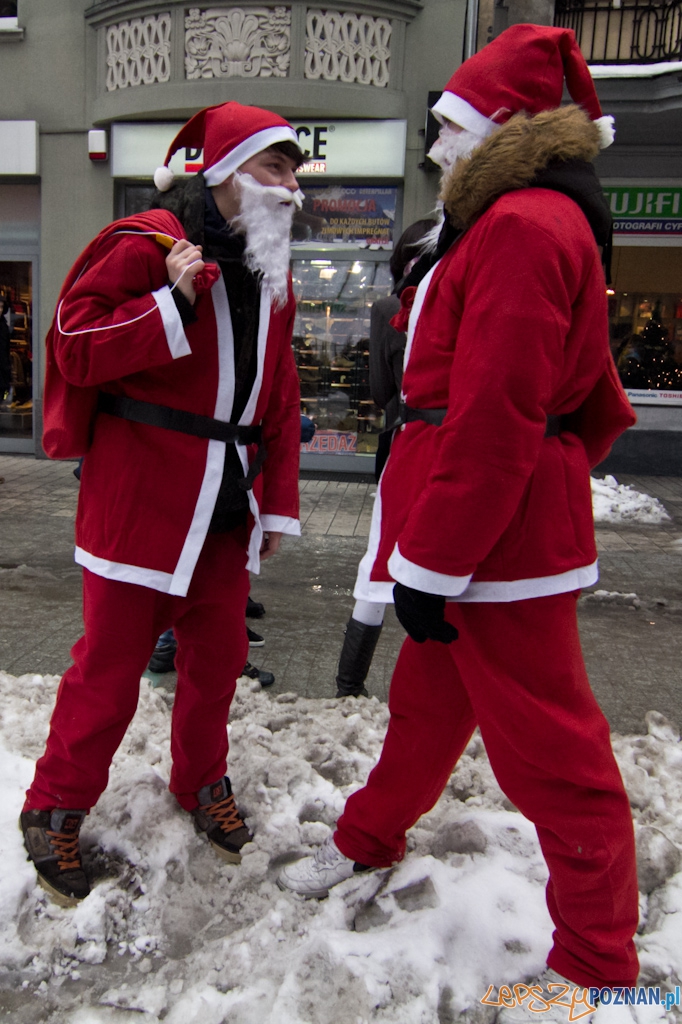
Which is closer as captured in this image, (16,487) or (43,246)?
(16,487)

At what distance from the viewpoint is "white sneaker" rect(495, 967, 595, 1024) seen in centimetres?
185

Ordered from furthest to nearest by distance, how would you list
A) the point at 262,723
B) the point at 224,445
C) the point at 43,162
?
1. the point at 43,162
2. the point at 262,723
3. the point at 224,445

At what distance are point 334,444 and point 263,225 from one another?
330 inches

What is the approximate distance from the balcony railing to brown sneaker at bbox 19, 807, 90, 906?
33.8 ft

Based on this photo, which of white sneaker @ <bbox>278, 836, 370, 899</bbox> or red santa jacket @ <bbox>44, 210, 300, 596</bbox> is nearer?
red santa jacket @ <bbox>44, 210, 300, 596</bbox>

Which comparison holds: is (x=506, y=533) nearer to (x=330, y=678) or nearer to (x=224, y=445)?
(x=224, y=445)

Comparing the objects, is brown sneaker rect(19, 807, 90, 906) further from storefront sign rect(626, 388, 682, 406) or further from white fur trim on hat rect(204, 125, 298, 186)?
storefront sign rect(626, 388, 682, 406)

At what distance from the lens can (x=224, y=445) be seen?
7.66 ft

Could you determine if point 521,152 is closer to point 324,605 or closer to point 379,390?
point 379,390

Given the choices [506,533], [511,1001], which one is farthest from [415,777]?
[506,533]

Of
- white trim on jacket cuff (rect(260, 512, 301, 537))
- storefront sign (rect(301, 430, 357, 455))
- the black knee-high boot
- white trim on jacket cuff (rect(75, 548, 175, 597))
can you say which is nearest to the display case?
storefront sign (rect(301, 430, 357, 455))

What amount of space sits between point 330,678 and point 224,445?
1.99m

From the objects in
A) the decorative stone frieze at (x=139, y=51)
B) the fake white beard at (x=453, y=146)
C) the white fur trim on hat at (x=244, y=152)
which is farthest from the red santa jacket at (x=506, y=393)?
the decorative stone frieze at (x=139, y=51)

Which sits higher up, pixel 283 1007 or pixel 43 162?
pixel 43 162
